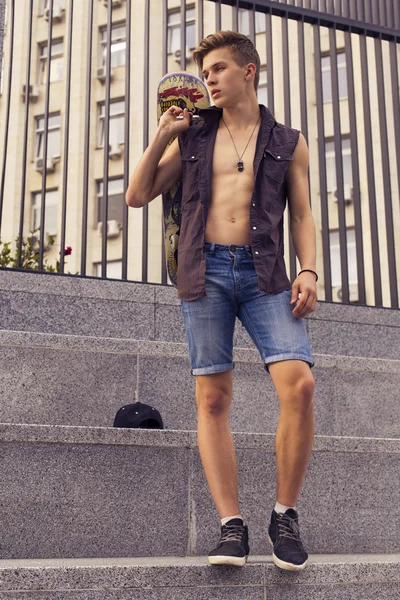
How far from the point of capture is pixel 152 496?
3.38 m

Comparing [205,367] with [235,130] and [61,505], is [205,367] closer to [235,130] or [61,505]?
[61,505]

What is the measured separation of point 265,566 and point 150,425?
45.7 inches

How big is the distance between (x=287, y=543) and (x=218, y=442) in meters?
0.45

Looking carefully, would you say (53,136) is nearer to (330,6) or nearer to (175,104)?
(330,6)

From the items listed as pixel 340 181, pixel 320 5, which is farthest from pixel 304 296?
pixel 320 5

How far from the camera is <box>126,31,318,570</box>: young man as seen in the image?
298 centimetres

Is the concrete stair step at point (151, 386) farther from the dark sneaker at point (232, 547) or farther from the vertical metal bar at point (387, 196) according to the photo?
the vertical metal bar at point (387, 196)

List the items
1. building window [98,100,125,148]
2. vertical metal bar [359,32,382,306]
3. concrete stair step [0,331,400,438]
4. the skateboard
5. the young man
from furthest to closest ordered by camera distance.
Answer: building window [98,100,125,148] < vertical metal bar [359,32,382,306] < concrete stair step [0,331,400,438] < the skateboard < the young man

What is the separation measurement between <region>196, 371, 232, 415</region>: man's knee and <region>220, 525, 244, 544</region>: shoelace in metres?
0.44

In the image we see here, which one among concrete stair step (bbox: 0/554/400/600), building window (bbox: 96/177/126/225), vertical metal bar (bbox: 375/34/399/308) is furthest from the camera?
building window (bbox: 96/177/126/225)

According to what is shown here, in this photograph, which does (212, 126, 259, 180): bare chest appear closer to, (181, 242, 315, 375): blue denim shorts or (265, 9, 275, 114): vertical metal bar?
(181, 242, 315, 375): blue denim shorts

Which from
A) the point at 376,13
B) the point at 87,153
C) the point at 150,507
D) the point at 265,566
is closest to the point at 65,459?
the point at 150,507

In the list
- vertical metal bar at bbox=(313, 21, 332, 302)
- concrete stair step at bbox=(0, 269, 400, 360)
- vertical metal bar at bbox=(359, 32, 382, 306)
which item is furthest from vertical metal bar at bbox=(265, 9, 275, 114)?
concrete stair step at bbox=(0, 269, 400, 360)

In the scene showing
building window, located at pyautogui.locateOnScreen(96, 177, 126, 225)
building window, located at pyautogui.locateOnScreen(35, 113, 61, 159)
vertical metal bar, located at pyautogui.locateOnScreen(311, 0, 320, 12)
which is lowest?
vertical metal bar, located at pyautogui.locateOnScreen(311, 0, 320, 12)
